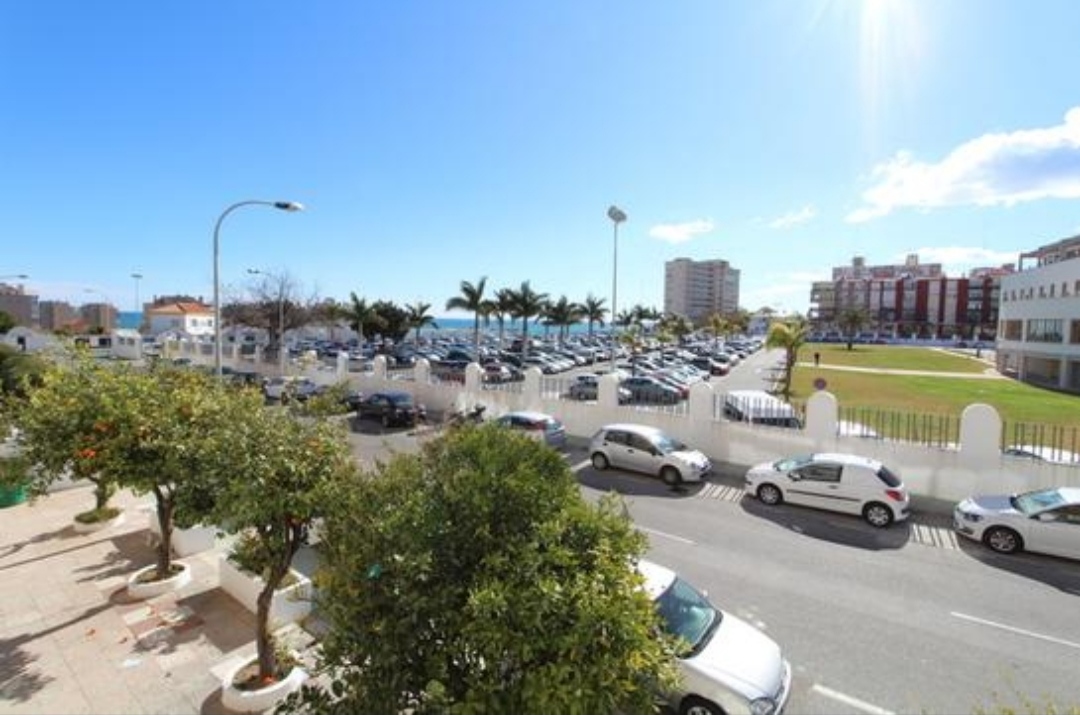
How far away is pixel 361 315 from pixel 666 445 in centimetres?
4680

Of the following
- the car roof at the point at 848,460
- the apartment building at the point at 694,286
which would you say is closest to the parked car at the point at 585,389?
the car roof at the point at 848,460

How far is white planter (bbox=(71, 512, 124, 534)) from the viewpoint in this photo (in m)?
11.5

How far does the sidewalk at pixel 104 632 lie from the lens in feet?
21.2

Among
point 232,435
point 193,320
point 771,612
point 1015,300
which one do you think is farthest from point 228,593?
point 193,320

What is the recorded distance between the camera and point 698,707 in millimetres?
5602

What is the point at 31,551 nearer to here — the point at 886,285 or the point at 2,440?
the point at 2,440

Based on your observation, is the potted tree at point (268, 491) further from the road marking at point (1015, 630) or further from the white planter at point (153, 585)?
the road marking at point (1015, 630)

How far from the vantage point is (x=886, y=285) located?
141 m

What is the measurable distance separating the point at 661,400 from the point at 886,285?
147509 mm

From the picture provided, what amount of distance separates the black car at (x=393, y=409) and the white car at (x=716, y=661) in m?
19.1

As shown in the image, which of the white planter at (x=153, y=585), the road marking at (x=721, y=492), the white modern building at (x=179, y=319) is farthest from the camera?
the white modern building at (x=179, y=319)

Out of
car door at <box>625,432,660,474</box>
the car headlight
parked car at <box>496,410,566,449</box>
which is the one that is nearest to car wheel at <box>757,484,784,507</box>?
car door at <box>625,432,660,474</box>

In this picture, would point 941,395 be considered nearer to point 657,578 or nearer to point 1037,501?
point 1037,501

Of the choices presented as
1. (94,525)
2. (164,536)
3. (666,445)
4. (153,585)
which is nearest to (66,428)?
(164,536)
